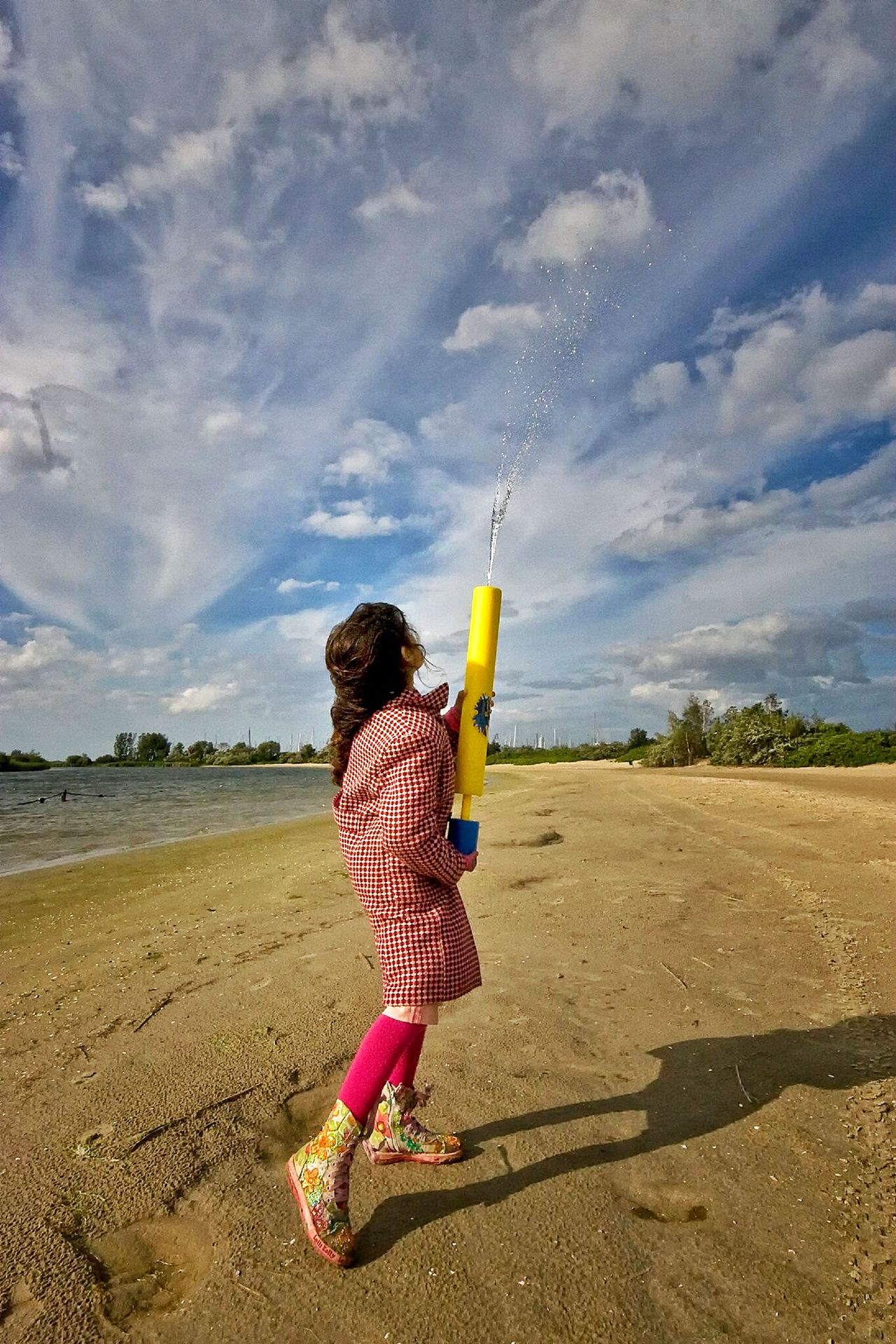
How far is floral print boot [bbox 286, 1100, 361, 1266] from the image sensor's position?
2.26 metres

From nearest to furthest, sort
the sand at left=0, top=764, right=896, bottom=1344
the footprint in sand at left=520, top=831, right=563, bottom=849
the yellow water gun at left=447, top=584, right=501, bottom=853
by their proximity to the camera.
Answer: the sand at left=0, top=764, right=896, bottom=1344 < the yellow water gun at left=447, top=584, right=501, bottom=853 < the footprint in sand at left=520, top=831, right=563, bottom=849

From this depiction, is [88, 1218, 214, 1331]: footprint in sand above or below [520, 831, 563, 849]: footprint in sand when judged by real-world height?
below

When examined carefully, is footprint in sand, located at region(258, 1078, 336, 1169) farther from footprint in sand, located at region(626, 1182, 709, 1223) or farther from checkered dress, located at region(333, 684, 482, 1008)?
footprint in sand, located at region(626, 1182, 709, 1223)

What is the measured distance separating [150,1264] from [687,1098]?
7.38 feet

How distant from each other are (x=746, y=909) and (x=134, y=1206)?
5.42 m

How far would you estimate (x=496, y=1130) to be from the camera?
3.01m

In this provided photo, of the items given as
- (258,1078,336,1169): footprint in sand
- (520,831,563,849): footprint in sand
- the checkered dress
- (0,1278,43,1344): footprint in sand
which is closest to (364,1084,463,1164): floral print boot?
(258,1078,336,1169): footprint in sand

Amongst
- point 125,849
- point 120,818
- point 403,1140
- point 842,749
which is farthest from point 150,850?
point 842,749

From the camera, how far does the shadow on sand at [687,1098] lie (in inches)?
100

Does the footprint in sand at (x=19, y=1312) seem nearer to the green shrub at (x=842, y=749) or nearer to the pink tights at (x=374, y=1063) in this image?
the pink tights at (x=374, y=1063)

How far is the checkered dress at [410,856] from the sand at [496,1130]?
0.81m

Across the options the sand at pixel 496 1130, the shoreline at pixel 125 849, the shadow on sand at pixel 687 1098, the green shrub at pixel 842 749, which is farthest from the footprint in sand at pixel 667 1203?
the green shrub at pixel 842 749

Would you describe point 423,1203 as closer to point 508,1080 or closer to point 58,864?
point 508,1080

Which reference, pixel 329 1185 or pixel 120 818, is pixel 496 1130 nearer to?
pixel 329 1185
